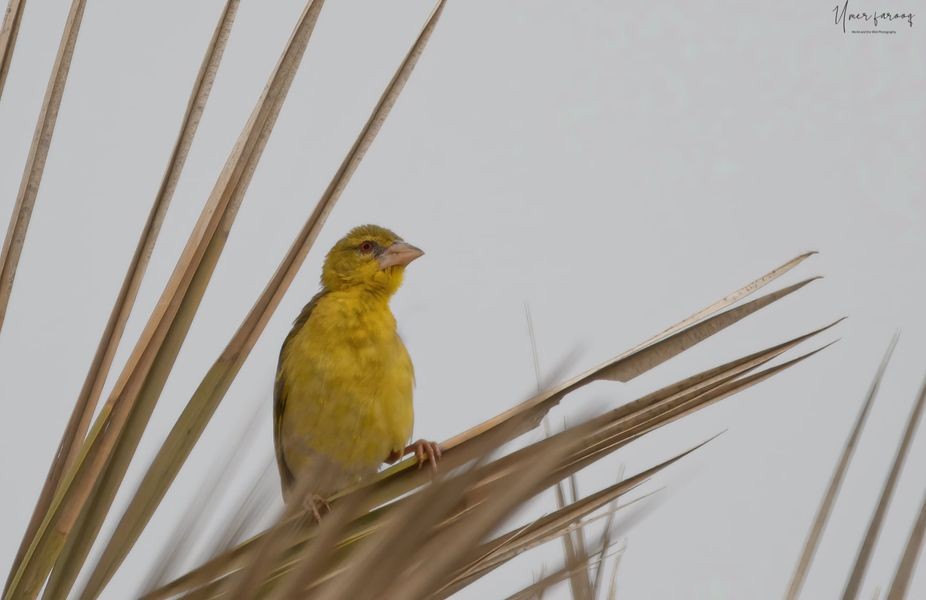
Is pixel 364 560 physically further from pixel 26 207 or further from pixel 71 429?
pixel 26 207

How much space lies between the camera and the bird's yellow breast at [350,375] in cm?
358

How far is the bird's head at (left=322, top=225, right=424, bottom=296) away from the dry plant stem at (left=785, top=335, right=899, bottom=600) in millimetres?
2633

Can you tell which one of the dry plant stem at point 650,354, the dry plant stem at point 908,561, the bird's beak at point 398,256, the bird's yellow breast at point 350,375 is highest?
the bird's beak at point 398,256

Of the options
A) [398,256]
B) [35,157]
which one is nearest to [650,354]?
[35,157]

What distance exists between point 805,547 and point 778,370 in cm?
55

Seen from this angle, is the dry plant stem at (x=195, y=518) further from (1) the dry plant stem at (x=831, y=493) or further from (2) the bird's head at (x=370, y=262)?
(2) the bird's head at (x=370, y=262)

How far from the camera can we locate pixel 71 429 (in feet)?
4.35

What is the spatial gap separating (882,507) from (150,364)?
974 millimetres

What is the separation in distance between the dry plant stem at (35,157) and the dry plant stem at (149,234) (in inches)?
5.1

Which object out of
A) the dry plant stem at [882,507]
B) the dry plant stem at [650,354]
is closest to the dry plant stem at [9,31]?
the dry plant stem at [650,354]

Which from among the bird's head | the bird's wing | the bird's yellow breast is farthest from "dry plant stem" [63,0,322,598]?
the bird's head

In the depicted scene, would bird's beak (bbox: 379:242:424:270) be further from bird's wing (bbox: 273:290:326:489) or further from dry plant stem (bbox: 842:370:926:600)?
dry plant stem (bbox: 842:370:926:600)

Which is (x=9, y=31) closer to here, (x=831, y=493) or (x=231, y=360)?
(x=231, y=360)

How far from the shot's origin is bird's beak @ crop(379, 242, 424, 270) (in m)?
4.26
